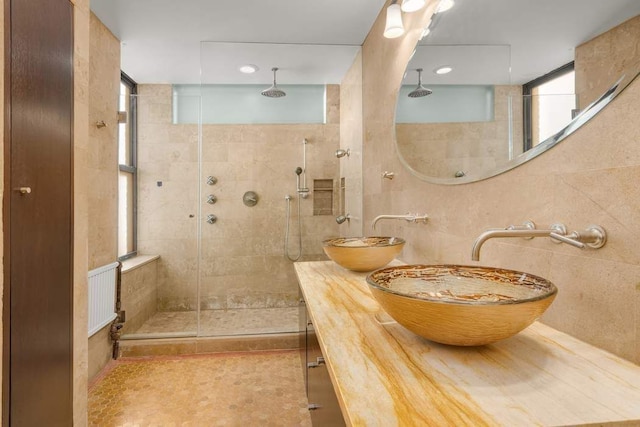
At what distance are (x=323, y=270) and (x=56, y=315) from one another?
1.15 meters

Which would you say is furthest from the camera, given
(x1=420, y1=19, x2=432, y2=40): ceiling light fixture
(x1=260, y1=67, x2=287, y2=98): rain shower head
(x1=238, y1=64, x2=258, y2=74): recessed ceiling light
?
(x1=260, y1=67, x2=287, y2=98): rain shower head

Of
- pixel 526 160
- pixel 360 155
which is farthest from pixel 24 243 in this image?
pixel 360 155

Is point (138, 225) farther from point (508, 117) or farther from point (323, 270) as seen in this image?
point (508, 117)

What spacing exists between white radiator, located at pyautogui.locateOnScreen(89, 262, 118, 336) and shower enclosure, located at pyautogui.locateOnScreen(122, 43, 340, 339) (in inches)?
14.4

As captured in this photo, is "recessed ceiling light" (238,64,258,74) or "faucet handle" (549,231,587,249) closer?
"faucet handle" (549,231,587,249)

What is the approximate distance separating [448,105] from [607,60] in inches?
30.3

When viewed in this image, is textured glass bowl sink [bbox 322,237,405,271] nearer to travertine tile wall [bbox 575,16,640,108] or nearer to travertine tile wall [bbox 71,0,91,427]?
travertine tile wall [bbox 575,16,640,108]

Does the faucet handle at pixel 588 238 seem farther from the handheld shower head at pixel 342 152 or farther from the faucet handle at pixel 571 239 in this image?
the handheld shower head at pixel 342 152

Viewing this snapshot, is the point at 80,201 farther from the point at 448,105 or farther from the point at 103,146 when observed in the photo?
the point at 448,105

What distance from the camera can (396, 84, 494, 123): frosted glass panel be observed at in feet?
4.17

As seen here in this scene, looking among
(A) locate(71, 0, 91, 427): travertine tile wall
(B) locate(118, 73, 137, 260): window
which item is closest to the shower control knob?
(B) locate(118, 73, 137, 260): window

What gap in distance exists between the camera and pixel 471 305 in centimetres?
62

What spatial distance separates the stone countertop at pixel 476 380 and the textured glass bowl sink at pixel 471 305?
59 millimetres

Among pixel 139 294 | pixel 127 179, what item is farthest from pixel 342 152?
pixel 139 294
